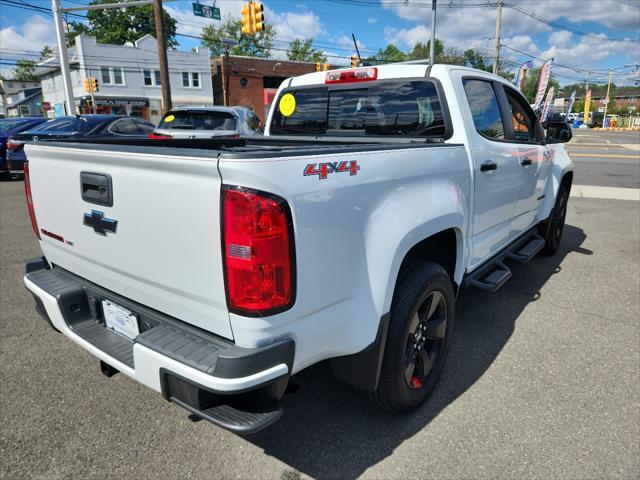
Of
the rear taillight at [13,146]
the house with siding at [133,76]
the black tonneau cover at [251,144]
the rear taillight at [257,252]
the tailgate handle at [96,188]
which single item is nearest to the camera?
the rear taillight at [257,252]

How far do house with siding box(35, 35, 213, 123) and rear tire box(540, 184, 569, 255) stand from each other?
3955 cm

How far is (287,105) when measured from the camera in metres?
4.05

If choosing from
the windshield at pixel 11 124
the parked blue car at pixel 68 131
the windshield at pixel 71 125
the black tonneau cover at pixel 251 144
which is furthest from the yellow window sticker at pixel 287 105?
the windshield at pixel 11 124

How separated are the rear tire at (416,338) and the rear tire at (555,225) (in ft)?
10.1

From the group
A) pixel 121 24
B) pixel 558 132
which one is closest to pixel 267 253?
pixel 558 132

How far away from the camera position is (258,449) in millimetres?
2355

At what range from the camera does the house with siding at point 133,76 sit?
126 feet

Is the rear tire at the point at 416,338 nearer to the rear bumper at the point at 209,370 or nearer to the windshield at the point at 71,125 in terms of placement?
the rear bumper at the point at 209,370

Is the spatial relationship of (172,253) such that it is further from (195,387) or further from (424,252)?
(424,252)

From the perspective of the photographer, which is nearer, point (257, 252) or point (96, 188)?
point (257, 252)

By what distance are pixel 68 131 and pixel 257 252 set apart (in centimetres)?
1067

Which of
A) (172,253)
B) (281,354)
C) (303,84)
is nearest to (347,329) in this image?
(281,354)

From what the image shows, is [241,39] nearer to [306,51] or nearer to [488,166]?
[306,51]

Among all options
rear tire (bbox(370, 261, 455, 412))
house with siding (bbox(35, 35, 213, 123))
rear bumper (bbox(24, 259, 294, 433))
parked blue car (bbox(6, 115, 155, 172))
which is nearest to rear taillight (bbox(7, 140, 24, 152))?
parked blue car (bbox(6, 115, 155, 172))
